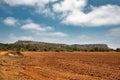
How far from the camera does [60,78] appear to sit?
20.2 meters

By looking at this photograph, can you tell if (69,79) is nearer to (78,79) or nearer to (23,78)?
(78,79)

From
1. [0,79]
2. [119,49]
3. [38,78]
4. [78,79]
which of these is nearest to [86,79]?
[78,79]

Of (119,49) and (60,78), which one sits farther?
(119,49)

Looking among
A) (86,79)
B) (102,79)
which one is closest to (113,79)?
(102,79)

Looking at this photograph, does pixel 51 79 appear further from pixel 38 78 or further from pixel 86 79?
pixel 86 79

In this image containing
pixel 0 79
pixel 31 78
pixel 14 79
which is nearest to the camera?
pixel 0 79

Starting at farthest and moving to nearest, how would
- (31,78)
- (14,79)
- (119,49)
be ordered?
(119,49) → (31,78) → (14,79)

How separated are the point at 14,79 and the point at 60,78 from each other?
150 inches

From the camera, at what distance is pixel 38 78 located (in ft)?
64.9

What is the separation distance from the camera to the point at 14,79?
18.4 meters

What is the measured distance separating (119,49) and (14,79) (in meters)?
108

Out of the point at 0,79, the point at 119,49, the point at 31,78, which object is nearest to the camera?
the point at 0,79

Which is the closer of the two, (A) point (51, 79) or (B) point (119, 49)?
(A) point (51, 79)

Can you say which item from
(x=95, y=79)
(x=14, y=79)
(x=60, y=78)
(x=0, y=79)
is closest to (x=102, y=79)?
(x=95, y=79)
